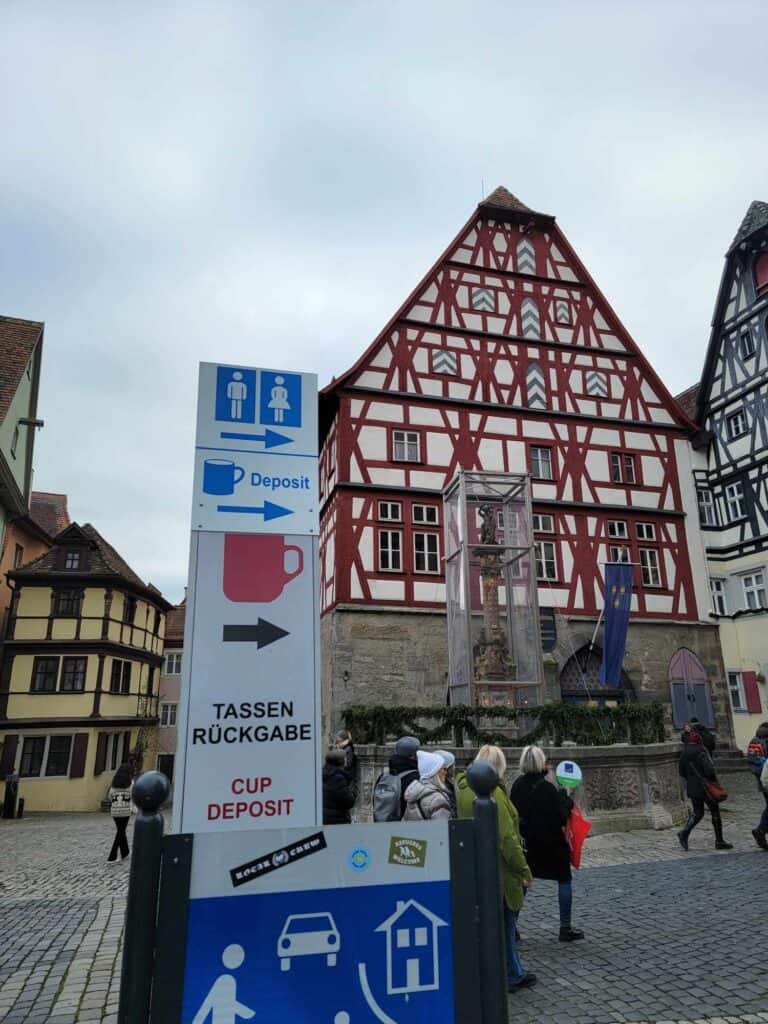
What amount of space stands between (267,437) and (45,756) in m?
26.5

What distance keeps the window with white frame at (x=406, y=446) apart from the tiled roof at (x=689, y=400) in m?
11.2

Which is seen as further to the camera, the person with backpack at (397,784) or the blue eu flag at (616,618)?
the blue eu flag at (616,618)

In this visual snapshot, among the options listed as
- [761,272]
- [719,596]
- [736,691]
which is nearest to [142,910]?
[736,691]

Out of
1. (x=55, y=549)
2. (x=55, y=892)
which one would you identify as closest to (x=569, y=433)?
(x=55, y=892)

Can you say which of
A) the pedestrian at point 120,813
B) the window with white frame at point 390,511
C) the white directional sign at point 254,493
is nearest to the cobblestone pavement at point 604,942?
the pedestrian at point 120,813

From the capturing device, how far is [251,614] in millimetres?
2621

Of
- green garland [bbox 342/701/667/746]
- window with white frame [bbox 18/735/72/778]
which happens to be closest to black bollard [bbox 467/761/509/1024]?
green garland [bbox 342/701/667/746]

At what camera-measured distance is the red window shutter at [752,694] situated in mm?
20389

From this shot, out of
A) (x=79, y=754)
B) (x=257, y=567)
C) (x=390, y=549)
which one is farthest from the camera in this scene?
(x=79, y=754)

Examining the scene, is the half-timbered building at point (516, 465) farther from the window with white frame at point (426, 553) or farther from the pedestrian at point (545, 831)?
the pedestrian at point (545, 831)

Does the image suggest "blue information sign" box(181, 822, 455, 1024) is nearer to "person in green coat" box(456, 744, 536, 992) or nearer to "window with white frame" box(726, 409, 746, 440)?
"person in green coat" box(456, 744, 536, 992)

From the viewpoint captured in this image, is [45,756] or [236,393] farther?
[45,756]

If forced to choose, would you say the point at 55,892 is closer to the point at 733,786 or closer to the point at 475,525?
the point at 475,525

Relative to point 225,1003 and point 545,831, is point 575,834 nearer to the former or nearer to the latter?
point 545,831
